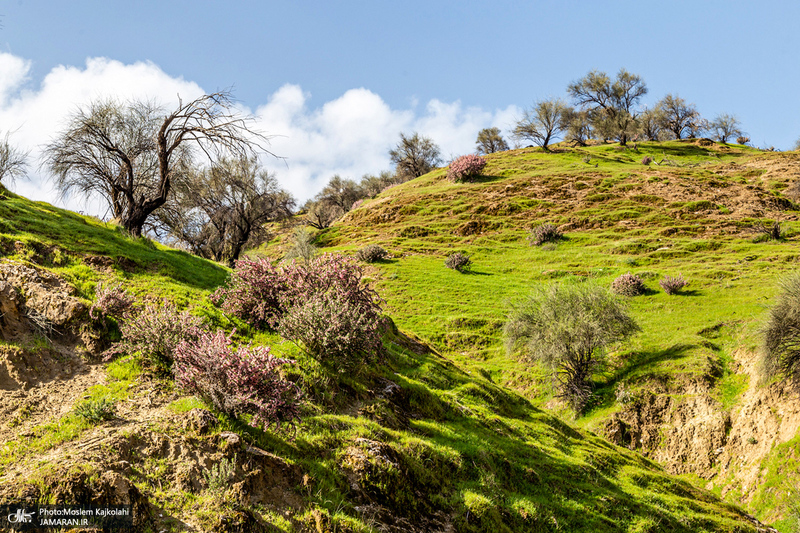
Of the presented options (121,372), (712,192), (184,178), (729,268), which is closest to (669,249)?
(729,268)

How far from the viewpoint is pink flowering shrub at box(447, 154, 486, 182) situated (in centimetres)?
5519

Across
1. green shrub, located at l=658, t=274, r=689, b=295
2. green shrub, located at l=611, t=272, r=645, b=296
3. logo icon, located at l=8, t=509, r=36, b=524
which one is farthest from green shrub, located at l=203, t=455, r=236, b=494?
green shrub, located at l=658, t=274, r=689, b=295

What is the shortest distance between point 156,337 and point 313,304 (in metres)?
2.87

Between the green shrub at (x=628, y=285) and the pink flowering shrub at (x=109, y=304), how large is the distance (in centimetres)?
2637

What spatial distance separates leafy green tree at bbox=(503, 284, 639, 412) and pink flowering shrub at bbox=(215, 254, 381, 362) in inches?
482

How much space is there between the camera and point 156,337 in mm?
7473

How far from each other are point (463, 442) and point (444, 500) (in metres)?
2.17

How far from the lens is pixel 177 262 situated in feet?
43.7

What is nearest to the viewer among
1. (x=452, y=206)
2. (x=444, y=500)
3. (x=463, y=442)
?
(x=444, y=500)

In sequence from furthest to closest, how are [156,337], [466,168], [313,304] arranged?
1. [466,168]
2. [313,304]
3. [156,337]

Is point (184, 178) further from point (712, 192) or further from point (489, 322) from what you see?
point (712, 192)

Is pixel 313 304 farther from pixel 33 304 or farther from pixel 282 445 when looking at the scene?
pixel 33 304

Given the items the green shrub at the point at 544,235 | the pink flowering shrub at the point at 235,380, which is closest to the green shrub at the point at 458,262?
the green shrub at the point at 544,235

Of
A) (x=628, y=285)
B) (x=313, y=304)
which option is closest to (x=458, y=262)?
(x=628, y=285)
